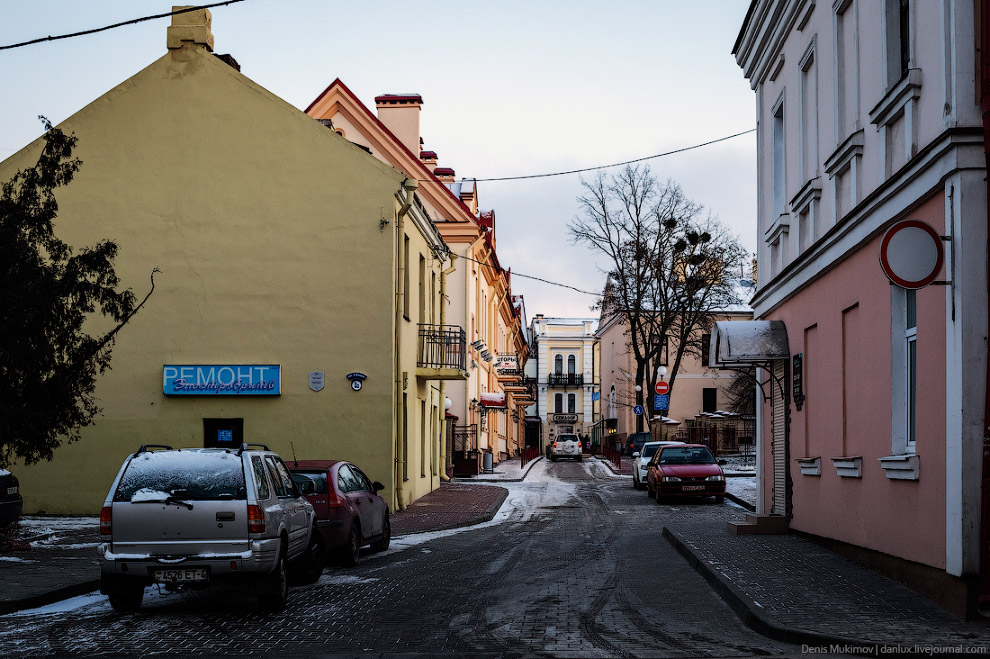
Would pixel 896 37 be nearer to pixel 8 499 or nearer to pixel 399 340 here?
pixel 399 340

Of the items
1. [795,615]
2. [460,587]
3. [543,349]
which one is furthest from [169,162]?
[543,349]

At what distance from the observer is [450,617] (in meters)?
9.79

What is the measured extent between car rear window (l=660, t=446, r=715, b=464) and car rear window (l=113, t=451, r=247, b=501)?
18301mm

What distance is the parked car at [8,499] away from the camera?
15555 mm

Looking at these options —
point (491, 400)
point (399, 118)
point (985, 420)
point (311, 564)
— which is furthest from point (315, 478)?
point (491, 400)

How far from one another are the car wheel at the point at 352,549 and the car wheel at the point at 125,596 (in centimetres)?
389

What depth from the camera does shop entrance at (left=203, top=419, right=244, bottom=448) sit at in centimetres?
2222

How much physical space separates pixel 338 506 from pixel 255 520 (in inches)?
155

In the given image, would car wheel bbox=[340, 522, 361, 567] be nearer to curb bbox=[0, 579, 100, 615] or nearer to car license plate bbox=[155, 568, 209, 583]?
curb bbox=[0, 579, 100, 615]

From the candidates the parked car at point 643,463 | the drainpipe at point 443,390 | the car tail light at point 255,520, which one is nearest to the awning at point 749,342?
the car tail light at point 255,520

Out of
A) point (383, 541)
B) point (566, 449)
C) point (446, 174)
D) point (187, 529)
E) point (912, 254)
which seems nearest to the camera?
point (912, 254)

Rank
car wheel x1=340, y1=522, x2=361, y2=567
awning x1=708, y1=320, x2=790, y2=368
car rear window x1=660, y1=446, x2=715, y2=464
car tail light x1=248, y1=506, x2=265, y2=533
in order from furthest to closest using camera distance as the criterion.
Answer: car rear window x1=660, y1=446, x2=715, y2=464, awning x1=708, y1=320, x2=790, y2=368, car wheel x1=340, y1=522, x2=361, y2=567, car tail light x1=248, y1=506, x2=265, y2=533

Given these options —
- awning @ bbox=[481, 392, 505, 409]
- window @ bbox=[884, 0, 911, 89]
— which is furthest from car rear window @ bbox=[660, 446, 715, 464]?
window @ bbox=[884, 0, 911, 89]

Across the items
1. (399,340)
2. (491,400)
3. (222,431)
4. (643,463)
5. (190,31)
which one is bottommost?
(643,463)
